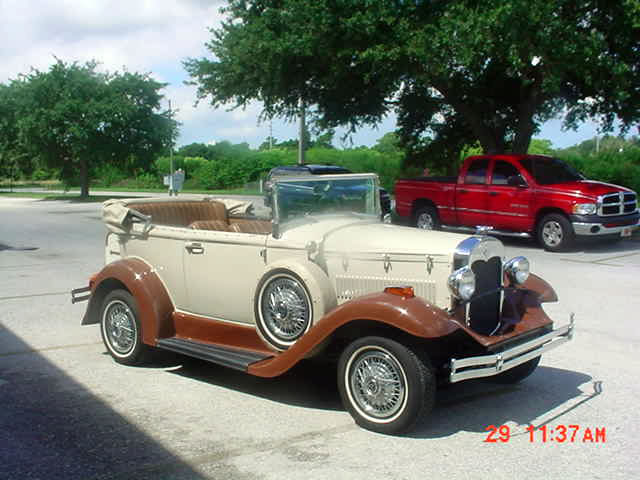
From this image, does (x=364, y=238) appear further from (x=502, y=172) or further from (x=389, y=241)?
(x=502, y=172)

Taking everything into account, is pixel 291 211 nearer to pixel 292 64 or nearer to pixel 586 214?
pixel 586 214

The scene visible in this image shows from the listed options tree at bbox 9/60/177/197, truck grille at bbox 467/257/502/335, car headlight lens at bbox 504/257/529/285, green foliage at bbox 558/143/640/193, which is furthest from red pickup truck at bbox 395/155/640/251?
tree at bbox 9/60/177/197

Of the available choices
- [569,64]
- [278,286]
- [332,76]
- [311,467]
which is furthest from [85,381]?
[332,76]

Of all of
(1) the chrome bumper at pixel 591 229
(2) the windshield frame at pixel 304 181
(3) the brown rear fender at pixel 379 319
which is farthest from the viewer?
(1) the chrome bumper at pixel 591 229

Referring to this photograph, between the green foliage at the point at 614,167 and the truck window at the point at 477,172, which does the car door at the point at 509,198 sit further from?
the green foliage at the point at 614,167

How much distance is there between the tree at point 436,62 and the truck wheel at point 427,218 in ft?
10.7

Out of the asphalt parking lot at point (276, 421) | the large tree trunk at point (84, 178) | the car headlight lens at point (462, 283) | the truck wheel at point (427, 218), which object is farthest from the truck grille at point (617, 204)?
the large tree trunk at point (84, 178)

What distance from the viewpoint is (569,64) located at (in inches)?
580

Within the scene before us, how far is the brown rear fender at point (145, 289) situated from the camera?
18.5 ft

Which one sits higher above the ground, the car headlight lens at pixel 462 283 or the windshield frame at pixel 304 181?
the windshield frame at pixel 304 181

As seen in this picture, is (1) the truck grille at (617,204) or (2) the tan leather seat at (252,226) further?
(1) the truck grille at (617,204)

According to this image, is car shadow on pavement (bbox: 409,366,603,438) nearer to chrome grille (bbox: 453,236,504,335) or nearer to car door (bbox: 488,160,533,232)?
chrome grille (bbox: 453,236,504,335)

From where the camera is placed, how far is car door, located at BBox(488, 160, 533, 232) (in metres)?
14.1

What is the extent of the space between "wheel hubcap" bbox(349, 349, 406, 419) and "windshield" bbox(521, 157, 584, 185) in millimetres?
10675
